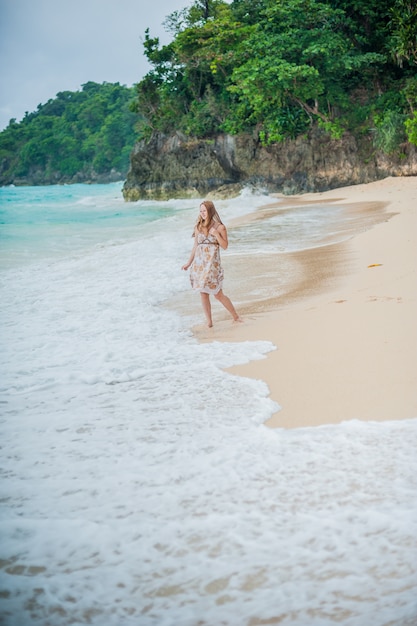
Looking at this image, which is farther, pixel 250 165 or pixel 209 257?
pixel 250 165

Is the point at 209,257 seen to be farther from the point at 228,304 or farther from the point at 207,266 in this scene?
the point at 228,304

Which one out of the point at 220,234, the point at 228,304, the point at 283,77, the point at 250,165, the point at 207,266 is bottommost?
the point at 228,304

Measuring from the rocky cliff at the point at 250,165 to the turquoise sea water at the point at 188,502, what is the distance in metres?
20.6

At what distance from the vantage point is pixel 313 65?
71.1 feet

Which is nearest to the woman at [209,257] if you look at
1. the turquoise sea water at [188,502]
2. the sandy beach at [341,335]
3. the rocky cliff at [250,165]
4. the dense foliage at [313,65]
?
the sandy beach at [341,335]

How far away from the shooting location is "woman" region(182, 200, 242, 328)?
5.53m

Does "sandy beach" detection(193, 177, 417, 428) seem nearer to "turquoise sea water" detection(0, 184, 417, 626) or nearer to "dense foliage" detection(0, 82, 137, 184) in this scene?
"turquoise sea water" detection(0, 184, 417, 626)

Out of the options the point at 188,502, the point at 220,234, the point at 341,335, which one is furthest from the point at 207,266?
the point at 188,502

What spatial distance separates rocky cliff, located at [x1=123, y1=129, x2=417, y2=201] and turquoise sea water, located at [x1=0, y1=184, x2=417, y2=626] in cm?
2057

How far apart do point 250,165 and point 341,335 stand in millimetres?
24684

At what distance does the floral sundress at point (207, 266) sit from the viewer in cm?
559

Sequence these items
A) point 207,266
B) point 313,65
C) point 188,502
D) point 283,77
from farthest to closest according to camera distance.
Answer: point 313,65
point 283,77
point 207,266
point 188,502

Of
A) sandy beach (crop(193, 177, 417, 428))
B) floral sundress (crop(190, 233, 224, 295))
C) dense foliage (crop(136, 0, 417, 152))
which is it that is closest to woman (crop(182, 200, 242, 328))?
floral sundress (crop(190, 233, 224, 295))

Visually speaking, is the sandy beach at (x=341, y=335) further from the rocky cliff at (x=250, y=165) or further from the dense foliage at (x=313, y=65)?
the rocky cliff at (x=250, y=165)
